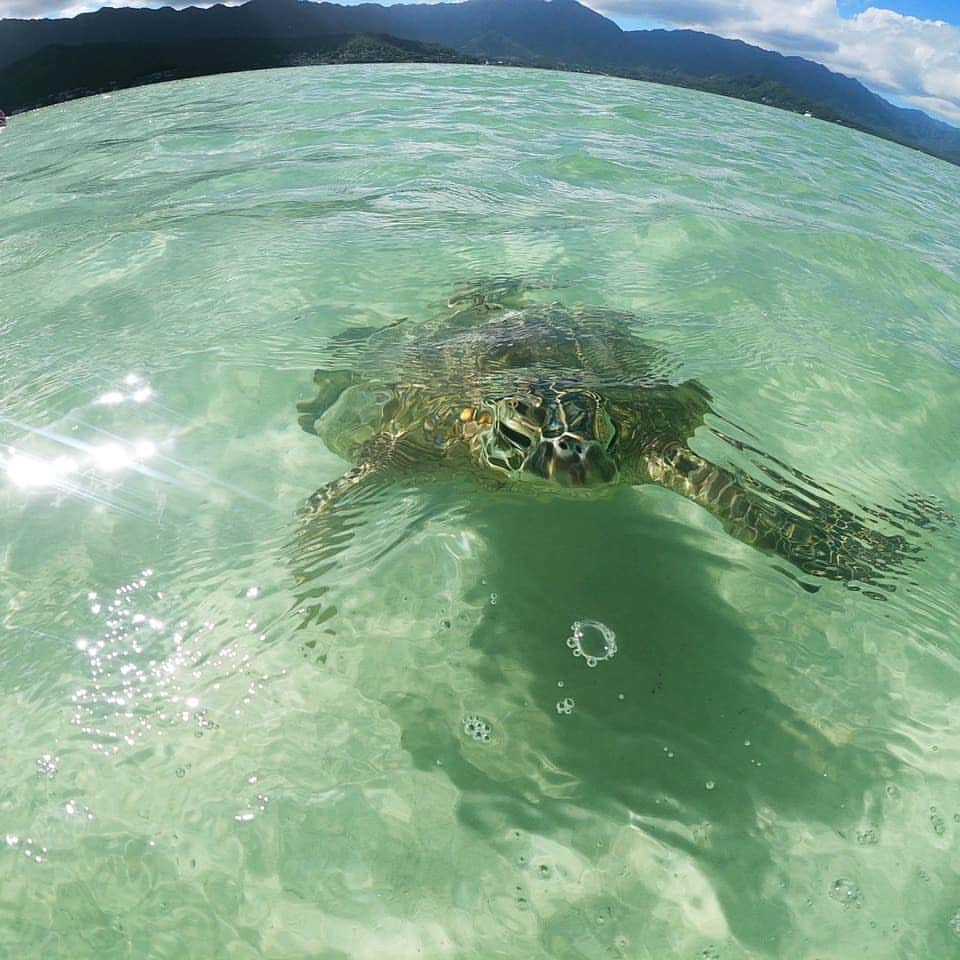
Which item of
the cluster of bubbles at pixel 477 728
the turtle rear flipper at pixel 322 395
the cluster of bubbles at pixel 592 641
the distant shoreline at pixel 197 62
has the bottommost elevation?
the cluster of bubbles at pixel 477 728

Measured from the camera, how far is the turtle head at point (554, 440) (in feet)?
11.6

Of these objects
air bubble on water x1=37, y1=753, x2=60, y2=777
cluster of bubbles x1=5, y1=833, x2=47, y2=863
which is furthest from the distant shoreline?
cluster of bubbles x1=5, y1=833, x2=47, y2=863

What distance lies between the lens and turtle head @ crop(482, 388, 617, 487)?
11.6 ft

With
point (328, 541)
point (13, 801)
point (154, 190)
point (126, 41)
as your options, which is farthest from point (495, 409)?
point (126, 41)

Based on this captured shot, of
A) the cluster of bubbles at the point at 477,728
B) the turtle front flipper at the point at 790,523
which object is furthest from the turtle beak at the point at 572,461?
the cluster of bubbles at the point at 477,728

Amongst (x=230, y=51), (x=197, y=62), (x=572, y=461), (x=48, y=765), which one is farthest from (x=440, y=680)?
(x=230, y=51)

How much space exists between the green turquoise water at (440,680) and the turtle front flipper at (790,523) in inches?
5.9

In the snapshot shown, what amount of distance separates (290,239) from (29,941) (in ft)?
26.2

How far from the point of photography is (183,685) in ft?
10.1

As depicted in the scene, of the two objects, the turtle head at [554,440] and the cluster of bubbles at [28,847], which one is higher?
the turtle head at [554,440]

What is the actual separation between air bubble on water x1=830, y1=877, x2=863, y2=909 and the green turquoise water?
11 mm

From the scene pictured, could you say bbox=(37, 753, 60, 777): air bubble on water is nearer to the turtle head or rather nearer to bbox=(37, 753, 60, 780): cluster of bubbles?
bbox=(37, 753, 60, 780): cluster of bubbles

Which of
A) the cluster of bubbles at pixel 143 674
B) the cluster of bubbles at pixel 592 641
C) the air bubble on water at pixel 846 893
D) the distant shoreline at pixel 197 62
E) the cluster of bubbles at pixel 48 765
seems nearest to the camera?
the air bubble on water at pixel 846 893

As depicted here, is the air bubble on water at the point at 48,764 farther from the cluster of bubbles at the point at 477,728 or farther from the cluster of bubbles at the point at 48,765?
the cluster of bubbles at the point at 477,728
